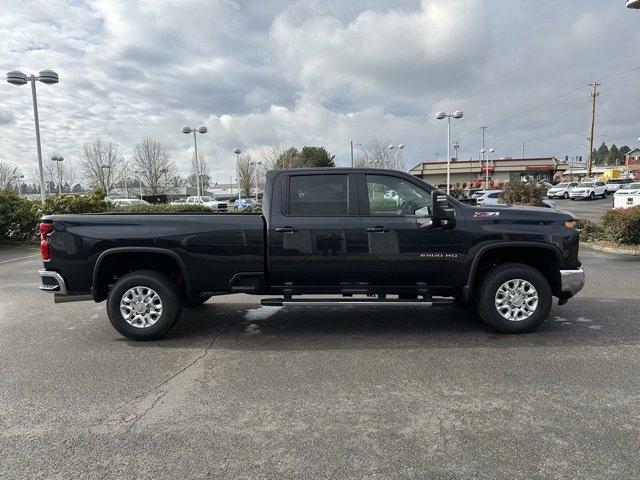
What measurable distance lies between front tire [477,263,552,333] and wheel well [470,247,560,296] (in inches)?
6.9

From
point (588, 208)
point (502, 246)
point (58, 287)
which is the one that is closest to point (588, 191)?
point (588, 208)

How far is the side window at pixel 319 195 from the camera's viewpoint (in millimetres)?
5191

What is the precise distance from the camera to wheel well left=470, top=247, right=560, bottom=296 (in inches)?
207

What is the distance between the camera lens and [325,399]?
371cm

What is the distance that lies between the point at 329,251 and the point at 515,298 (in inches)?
86.9

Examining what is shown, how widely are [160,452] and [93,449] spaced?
0.47 meters

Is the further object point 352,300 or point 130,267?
point 130,267

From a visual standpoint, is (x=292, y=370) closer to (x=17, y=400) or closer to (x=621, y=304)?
(x=17, y=400)

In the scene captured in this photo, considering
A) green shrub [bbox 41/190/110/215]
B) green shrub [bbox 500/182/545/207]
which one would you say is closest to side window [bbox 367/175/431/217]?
green shrub [bbox 41/190/110/215]

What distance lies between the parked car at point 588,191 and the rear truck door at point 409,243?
135 ft

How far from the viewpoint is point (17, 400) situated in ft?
12.5

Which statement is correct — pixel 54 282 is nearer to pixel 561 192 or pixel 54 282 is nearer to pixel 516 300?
pixel 516 300

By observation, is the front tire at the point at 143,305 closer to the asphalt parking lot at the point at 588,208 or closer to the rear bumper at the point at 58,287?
the rear bumper at the point at 58,287

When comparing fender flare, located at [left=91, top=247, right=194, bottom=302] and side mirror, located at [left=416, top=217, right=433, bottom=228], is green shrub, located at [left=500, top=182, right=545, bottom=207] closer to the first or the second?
side mirror, located at [left=416, top=217, right=433, bottom=228]
